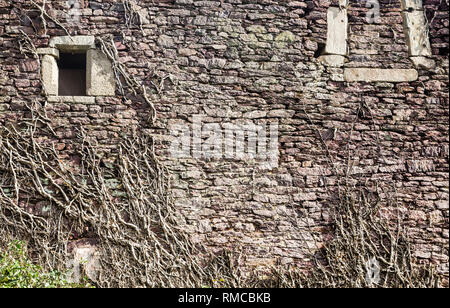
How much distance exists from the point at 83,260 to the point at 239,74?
257 cm

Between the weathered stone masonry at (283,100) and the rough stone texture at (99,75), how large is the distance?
0.22 ft

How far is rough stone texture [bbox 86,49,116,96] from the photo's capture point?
16.4 feet

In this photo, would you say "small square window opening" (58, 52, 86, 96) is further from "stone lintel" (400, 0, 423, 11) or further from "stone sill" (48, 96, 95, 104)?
"stone lintel" (400, 0, 423, 11)

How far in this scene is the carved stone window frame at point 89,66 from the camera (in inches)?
196

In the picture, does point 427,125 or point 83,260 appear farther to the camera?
point 427,125

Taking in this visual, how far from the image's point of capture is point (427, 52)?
522cm

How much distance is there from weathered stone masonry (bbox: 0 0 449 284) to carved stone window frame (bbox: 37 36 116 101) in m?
0.03

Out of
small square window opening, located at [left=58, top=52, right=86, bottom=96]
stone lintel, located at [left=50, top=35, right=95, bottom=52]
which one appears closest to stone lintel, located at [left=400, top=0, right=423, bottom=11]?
stone lintel, located at [left=50, top=35, right=95, bottom=52]

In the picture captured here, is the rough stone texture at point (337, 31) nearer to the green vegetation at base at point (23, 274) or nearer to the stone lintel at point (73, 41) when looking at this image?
the stone lintel at point (73, 41)

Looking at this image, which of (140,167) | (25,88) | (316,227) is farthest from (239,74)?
(25,88)

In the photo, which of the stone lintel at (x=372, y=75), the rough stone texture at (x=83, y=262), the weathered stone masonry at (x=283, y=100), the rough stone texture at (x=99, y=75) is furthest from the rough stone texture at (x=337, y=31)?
the rough stone texture at (x=83, y=262)

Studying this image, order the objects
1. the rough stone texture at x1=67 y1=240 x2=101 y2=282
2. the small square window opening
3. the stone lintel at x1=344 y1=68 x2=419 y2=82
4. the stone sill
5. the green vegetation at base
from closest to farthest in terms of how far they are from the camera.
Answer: the green vegetation at base → the rough stone texture at x1=67 y1=240 x2=101 y2=282 → the stone sill → the stone lintel at x1=344 y1=68 x2=419 y2=82 → the small square window opening

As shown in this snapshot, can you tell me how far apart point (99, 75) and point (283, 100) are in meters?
2.03

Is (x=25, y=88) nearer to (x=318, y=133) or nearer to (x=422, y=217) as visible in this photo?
(x=318, y=133)
